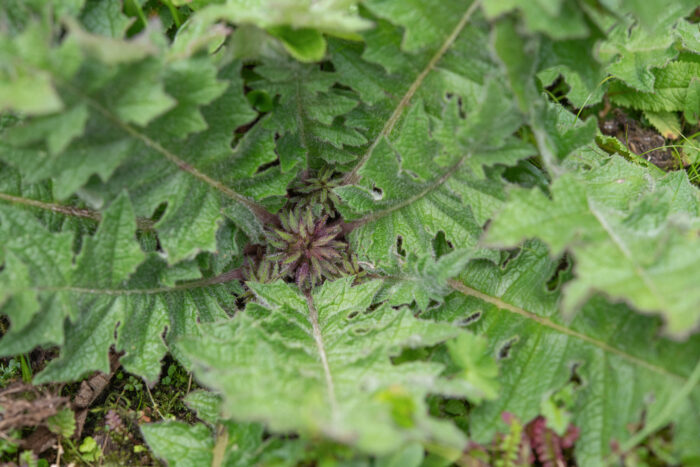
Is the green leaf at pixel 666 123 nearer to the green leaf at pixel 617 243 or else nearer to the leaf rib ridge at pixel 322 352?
the green leaf at pixel 617 243

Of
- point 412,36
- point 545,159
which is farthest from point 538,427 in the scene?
point 412,36

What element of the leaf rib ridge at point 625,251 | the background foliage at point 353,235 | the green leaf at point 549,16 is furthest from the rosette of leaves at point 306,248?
the green leaf at point 549,16

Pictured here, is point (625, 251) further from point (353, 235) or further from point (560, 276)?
point (353, 235)

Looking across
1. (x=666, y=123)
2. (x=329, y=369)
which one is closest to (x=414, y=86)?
(x=329, y=369)

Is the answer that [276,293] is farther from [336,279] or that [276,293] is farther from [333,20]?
[333,20]

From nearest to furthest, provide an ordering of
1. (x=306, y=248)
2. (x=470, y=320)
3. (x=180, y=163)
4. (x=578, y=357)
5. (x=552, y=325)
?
1. (x=578, y=357)
2. (x=552, y=325)
3. (x=180, y=163)
4. (x=470, y=320)
5. (x=306, y=248)

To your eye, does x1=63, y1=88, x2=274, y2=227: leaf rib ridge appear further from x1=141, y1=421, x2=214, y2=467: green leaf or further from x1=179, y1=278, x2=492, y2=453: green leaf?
x1=141, y1=421, x2=214, y2=467: green leaf
